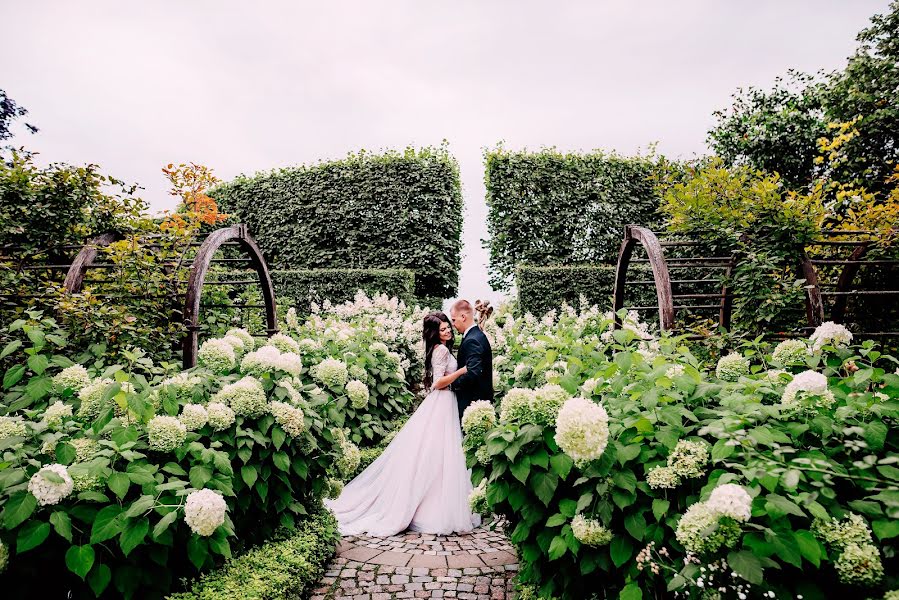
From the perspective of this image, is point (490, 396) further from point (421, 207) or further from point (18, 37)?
point (421, 207)

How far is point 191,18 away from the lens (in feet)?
18.8

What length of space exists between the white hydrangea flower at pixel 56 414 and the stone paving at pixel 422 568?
1932 millimetres

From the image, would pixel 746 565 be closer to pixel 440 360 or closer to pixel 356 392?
pixel 356 392

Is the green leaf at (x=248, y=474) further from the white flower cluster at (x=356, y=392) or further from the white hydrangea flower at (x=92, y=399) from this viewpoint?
the white flower cluster at (x=356, y=392)

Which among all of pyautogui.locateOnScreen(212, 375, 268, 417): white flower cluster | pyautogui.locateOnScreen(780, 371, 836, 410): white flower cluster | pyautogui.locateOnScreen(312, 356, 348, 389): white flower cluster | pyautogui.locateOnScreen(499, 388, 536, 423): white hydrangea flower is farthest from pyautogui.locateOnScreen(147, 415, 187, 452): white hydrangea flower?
pyautogui.locateOnScreen(780, 371, 836, 410): white flower cluster

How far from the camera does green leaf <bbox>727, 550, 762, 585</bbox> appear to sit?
5.87ft

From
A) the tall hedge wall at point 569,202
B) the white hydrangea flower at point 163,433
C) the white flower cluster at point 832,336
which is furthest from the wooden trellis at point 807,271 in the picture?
the tall hedge wall at point 569,202

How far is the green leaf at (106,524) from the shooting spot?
223 centimetres

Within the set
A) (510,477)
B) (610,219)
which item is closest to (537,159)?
(610,219)

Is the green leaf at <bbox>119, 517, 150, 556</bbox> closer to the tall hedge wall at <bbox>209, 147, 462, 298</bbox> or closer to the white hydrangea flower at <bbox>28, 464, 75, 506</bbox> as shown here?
the white hydrangea flower at <bbox>28, 464, 75, 506</bbox>

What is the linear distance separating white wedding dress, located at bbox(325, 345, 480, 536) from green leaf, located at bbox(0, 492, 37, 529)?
2.85 m

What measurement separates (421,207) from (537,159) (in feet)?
10.2

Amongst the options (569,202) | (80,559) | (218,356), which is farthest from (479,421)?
(569,202)

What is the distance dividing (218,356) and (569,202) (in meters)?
10.8
